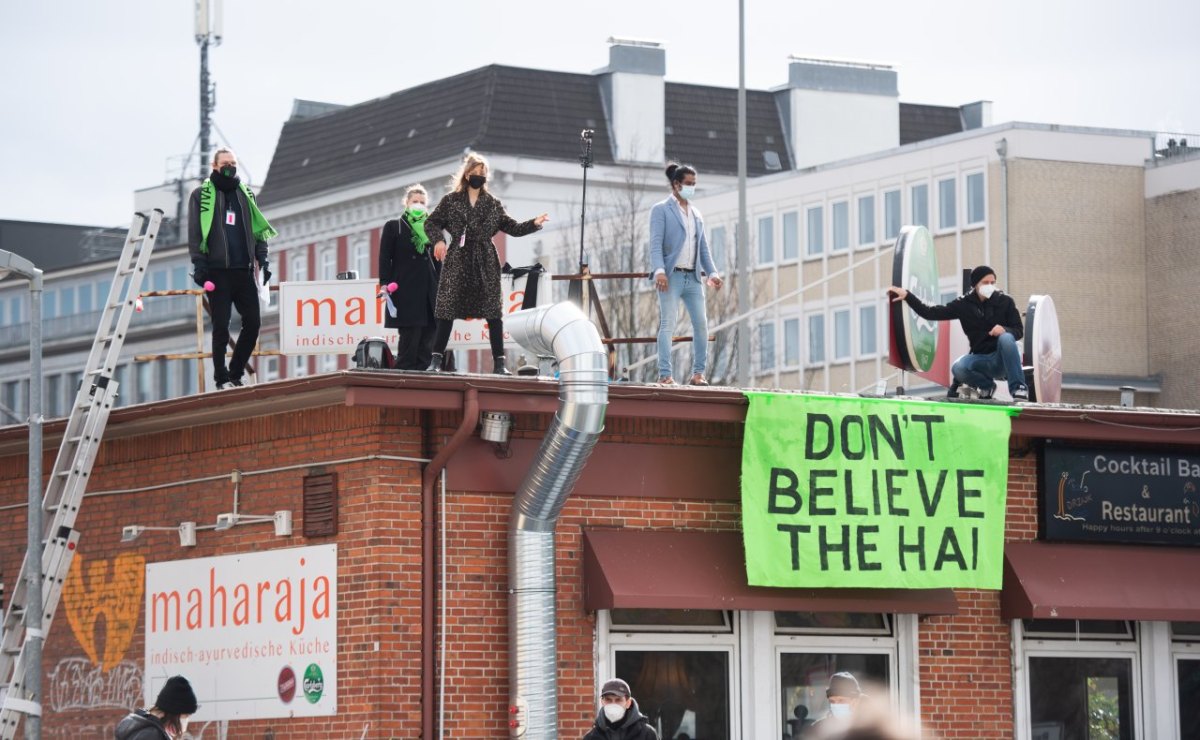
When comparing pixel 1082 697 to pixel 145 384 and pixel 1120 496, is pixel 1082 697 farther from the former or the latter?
pixel 145 384

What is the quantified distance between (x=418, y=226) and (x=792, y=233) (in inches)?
2138

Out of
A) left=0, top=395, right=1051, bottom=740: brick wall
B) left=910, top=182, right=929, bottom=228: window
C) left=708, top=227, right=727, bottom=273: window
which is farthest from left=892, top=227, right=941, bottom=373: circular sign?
left=708, top=227, right=727, bottom=273: window

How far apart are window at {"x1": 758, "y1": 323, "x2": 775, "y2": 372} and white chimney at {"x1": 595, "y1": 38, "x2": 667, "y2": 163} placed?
8.08m

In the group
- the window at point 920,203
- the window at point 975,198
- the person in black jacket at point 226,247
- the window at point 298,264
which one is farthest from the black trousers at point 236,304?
the window at point 298,264

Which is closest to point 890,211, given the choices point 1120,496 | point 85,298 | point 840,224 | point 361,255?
point 840,224

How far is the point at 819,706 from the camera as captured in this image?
64.0 ft

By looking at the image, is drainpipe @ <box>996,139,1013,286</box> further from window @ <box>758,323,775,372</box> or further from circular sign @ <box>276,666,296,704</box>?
circular sign @ <box>276,666,296,704</box>

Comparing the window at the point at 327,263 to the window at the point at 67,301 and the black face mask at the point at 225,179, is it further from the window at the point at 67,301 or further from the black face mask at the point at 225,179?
the black face mask at the point at 225,179

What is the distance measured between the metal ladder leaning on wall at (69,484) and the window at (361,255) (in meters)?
60.0

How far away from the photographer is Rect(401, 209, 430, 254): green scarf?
63.7 ft

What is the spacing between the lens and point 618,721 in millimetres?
16547

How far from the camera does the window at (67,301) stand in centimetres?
9896

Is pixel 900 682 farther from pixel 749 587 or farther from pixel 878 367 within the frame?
pixel 878 367

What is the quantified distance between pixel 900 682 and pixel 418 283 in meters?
5.19
